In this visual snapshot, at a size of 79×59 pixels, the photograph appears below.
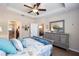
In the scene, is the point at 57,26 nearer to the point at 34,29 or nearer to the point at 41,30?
the point at 41,30

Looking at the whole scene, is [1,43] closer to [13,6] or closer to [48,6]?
[13,6]

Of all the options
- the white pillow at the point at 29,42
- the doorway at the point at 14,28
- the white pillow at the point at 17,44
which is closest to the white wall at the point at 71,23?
the white pillow at the point at 29,42

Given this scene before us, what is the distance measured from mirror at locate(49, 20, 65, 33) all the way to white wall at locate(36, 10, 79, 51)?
7 centimetres

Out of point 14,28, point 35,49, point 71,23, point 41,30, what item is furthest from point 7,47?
point 71,23

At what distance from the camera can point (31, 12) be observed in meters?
1.94

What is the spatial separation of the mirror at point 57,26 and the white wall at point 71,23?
7 cm

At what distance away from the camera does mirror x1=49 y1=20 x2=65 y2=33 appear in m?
2.04

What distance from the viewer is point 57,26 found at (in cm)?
209

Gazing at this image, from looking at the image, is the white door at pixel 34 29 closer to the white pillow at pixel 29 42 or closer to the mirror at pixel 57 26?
the white pillow at pixel 29 42

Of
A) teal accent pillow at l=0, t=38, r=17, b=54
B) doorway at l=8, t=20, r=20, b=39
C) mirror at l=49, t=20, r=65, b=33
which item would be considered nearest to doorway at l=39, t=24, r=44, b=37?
mirror at l=49, t=20, r=65, b=33

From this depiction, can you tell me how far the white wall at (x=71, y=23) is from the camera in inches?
79.0

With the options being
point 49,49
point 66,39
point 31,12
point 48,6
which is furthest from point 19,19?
point 66,39

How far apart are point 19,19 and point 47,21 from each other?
512 mm

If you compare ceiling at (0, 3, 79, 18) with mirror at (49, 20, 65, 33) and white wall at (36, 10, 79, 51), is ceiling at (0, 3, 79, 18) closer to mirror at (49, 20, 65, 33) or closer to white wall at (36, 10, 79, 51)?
white wall at (36, 10, 79, 51)
